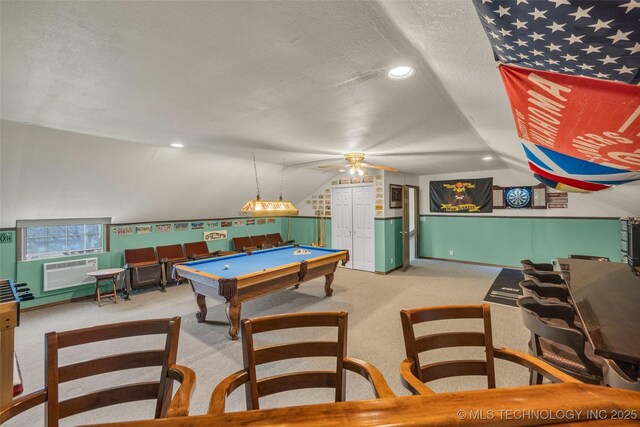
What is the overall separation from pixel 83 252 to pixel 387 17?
5775mm

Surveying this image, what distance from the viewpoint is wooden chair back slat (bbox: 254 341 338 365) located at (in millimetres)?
1200

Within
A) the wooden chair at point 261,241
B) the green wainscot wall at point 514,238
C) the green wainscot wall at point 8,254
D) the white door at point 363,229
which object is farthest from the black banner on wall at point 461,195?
the green wainscot wall at point 8,254

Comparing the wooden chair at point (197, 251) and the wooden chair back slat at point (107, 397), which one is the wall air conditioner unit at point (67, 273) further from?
the wooden chair back slat at point (107, 397)

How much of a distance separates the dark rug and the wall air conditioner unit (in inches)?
255

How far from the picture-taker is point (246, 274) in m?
3.29

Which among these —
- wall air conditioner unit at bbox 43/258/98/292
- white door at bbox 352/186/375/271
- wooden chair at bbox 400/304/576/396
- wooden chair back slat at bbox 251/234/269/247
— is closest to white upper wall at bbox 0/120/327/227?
wall air conditioner unit at bbox 43/258/98/292

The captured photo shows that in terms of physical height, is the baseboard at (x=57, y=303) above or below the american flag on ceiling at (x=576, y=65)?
below

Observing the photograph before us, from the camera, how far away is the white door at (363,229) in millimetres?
6438

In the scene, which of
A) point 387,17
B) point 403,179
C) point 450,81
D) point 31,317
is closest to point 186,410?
point 387,17

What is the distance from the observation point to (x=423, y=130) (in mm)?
3123

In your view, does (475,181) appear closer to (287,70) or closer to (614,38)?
(287,70)

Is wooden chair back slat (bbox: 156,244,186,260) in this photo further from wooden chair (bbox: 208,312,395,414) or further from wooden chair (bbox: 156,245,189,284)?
wooden chair (bbox: 208,312,395,414)

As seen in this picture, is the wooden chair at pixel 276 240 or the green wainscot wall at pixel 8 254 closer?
the green wainscot wall at pixel 8 254

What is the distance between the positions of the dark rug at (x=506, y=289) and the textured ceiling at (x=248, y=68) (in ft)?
8.49
